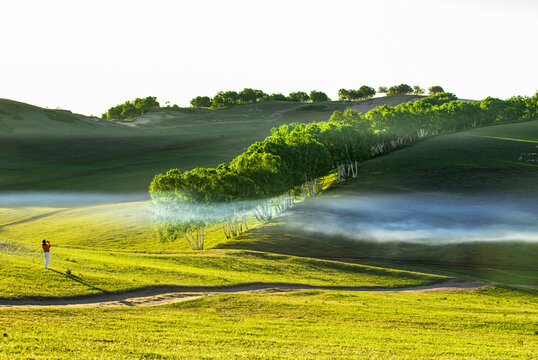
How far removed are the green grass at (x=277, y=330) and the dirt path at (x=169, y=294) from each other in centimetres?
216

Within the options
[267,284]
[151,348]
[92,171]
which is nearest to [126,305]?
[151,348]

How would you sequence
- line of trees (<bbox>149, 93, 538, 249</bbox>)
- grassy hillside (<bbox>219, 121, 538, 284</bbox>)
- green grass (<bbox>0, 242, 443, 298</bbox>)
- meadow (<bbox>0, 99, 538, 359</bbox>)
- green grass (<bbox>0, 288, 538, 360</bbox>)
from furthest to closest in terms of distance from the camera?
line of trees (<bbox>149, 93, 538, 249</bbox>) → grassy hillside (<bbox>219, 121, 538, 284</bbox>) → green grass (<bbox>0, 242, 443, 298</bbox>) → meadow (<bbox>0, 99, 538, 359</bbox>) → green grass (<bbox>0, 288, 538, 360</bbox>)

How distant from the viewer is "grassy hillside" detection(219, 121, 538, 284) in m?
78.9

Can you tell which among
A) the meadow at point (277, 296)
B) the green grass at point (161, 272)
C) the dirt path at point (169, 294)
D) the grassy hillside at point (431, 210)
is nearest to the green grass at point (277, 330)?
the meadow at point (277, 296)

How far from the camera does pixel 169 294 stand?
41.2m

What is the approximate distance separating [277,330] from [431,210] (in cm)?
8247

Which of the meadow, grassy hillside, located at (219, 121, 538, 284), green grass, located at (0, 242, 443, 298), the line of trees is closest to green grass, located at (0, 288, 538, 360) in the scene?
the meadow

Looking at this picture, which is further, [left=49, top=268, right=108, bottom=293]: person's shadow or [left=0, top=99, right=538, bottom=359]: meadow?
[left=49, top=268, right=108, bottom=293]: person's shadow

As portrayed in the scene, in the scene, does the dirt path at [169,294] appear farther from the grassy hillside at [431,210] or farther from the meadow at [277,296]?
the grassy hillside at [431,210]

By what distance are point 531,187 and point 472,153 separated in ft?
126

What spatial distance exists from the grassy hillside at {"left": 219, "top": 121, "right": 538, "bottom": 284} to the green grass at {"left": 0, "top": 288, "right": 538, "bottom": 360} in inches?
1388

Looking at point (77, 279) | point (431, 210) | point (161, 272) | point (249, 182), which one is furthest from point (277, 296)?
point (431, 210)

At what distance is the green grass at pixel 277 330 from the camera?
77.2 feet

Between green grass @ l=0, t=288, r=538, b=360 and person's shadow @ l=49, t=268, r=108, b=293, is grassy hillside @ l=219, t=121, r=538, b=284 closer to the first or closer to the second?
green grass @ l=0, t=288, r=538, b=360
